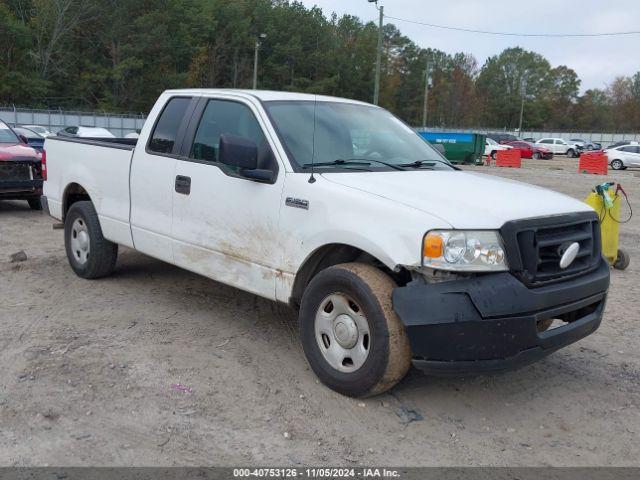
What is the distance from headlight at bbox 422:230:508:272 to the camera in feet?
11.8

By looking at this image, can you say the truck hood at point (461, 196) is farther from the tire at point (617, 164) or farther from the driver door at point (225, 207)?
the tire at point (617, 164)

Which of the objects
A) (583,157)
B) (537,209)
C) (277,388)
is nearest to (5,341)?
(277,388)

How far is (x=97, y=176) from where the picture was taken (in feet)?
20.5

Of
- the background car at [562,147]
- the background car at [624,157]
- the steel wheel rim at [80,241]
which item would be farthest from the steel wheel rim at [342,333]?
the background car at [562,147]

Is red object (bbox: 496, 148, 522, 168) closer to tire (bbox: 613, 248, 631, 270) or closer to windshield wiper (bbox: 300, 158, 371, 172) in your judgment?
tire (bbox: 613, 248, 631, 270)

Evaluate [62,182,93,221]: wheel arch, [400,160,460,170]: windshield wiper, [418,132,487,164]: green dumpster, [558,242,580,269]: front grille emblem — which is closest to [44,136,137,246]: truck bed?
[62,182,93,221]: wheel arch

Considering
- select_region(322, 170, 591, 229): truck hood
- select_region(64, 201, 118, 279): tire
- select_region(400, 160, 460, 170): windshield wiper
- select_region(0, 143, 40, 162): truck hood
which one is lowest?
select_region(64, 201, 118, 279): tire

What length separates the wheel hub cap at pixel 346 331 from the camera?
3971 millimetres

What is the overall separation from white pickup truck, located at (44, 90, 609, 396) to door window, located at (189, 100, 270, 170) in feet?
0.04

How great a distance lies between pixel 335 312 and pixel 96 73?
2738 inches

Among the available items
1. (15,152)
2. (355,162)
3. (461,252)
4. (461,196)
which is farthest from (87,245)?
(15,152)

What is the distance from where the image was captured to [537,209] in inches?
154

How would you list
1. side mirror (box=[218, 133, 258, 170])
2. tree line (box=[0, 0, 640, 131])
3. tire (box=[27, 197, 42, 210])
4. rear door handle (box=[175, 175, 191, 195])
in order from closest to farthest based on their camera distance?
side mirror (box=[218, 133, 258, 170]), rear door handle (box=[175, 175, 191, 195]), tire (box=[27, 197, 42, 210]), tree line (box=[0, 0, 640, 131])

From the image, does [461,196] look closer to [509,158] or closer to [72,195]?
[72,195]
